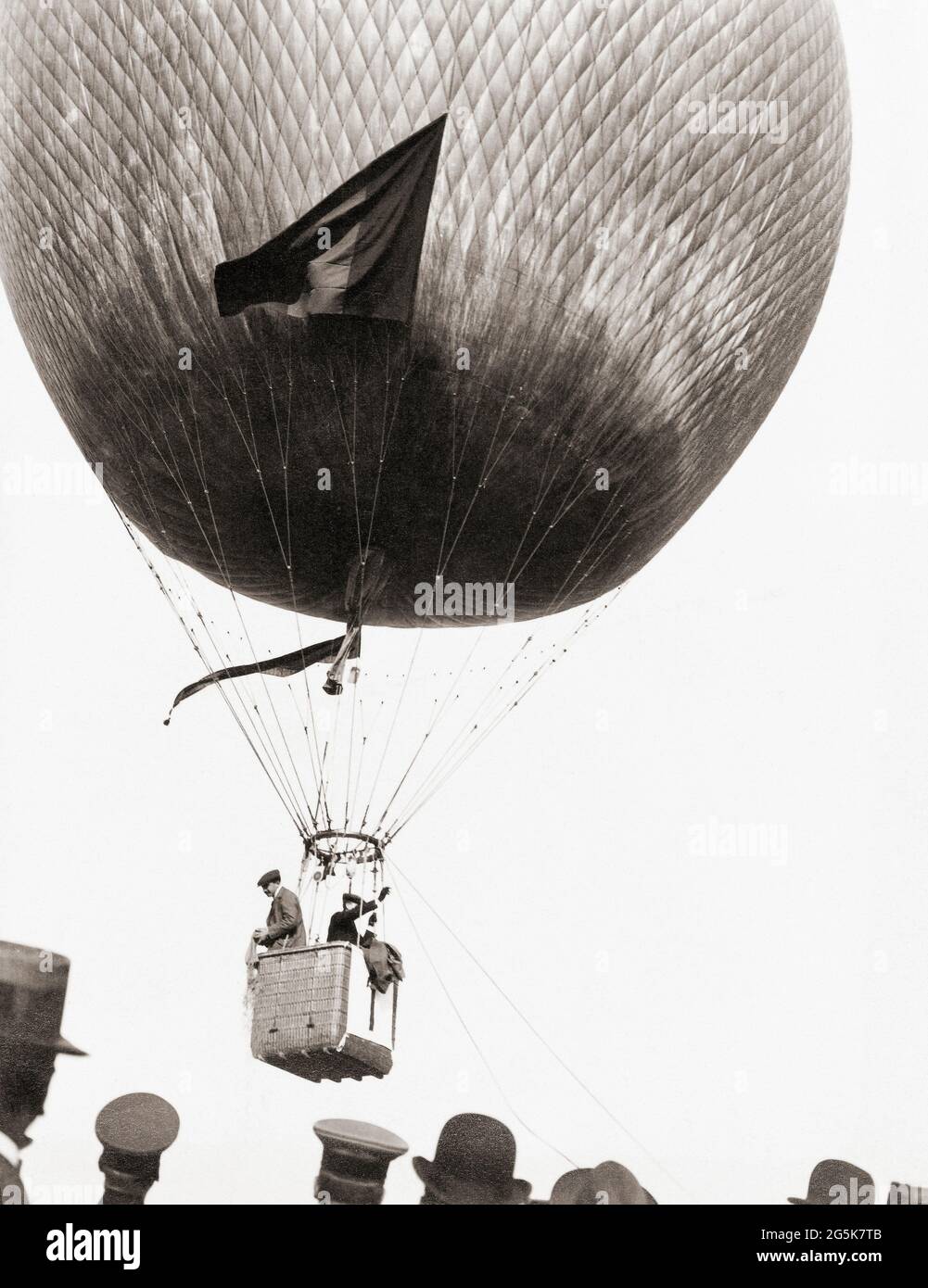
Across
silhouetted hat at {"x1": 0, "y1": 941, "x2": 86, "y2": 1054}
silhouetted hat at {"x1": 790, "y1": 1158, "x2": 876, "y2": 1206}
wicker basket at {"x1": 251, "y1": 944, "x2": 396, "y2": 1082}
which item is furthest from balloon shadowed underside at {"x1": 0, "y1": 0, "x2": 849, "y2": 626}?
silhouetted hat at {"x1": 790, "y1": 1158, "x2": 876, "y2": 1206}

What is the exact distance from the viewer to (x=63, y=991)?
13172 millimetres

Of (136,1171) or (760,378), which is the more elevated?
(760,378)

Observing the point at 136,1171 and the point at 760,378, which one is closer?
the point at 136,1171

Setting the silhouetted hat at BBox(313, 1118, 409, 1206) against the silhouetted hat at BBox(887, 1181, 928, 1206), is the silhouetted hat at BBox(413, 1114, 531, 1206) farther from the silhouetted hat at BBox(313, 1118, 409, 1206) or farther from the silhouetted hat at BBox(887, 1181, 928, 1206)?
the silhouetted hat at BBox(887, 1181, 928, 1206)

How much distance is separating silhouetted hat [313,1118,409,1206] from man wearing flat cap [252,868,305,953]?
142 centimetres

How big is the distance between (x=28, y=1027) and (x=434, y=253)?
6331 mm

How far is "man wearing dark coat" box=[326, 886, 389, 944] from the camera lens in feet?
43.7

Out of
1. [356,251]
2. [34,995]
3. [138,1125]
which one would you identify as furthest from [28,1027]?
[356,251]

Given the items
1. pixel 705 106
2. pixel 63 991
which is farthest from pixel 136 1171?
pixel 705 106

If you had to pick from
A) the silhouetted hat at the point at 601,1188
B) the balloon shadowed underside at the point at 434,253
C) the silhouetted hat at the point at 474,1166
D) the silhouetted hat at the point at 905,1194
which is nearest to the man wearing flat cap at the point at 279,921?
the silhouetted hat at the point at 474,1166

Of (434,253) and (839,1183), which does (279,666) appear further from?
(839,1183)

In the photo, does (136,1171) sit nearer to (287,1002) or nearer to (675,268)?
(287,1002)

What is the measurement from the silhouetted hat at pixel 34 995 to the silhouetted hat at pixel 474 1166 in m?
2.77
